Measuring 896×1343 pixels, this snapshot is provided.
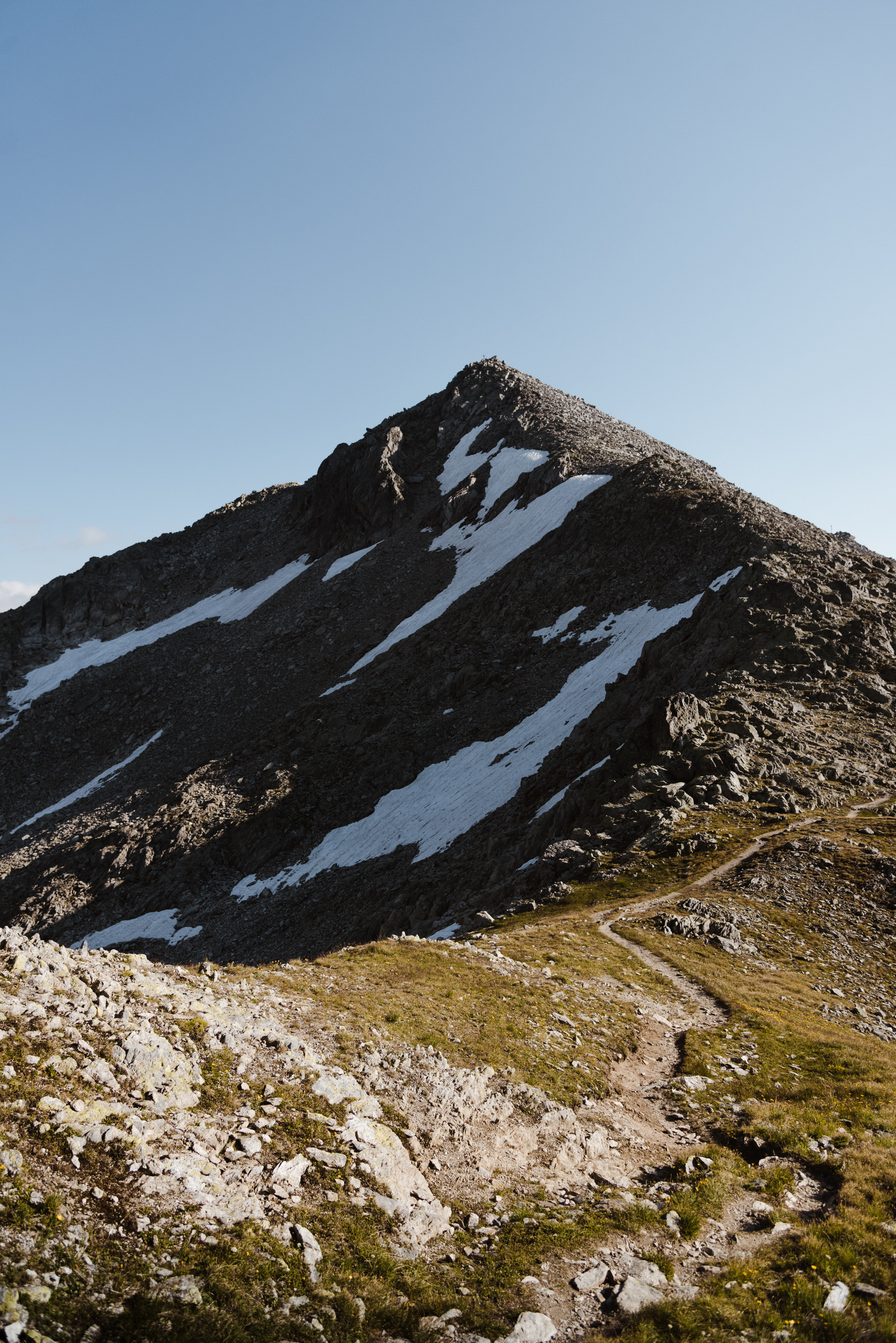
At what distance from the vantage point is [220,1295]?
324 inches

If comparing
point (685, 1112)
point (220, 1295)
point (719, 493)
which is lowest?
point (685, 1112)

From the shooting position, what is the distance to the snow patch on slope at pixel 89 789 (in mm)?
76562

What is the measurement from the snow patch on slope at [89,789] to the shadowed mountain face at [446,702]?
1.53ft

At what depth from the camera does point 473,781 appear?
5078 centimetres

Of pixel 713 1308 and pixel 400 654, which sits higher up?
pixel 400 654

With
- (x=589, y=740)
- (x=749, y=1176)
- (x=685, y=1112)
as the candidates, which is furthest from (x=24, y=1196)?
(x=589, y=740)

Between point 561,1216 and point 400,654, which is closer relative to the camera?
point 561,1216

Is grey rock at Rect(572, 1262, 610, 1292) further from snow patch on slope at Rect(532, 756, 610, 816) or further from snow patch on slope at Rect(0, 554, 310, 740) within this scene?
snow patch on slope at Rect(0, 554, 310, 740)

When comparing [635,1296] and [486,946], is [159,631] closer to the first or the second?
[486,946]

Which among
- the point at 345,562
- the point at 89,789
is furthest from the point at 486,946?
the point at 345,562

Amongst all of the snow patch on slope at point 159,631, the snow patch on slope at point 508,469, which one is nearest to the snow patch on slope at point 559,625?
the snow patch on slope at point 508,469

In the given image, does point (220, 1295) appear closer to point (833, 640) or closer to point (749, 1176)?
point (749, 1176)

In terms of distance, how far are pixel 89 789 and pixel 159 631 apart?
109 ft

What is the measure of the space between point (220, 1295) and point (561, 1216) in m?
5.45
